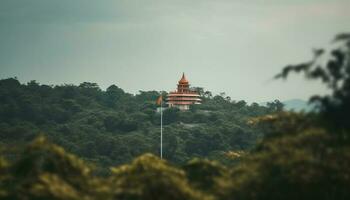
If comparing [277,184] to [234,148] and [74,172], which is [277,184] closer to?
[74,172]

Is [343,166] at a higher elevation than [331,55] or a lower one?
lower

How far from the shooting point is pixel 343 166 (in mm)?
46188

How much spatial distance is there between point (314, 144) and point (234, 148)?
5256 inches

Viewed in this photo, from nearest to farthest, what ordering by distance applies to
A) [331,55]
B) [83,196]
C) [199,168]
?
[331,55], [83,196], [199,168]

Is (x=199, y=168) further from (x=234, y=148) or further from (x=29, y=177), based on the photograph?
(x=234, y=148)

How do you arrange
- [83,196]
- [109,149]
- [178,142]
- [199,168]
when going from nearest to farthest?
[83,196], [199,168], [109,149], [178,142]

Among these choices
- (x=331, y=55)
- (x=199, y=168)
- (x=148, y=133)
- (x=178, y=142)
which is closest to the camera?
(x=331, y=55)

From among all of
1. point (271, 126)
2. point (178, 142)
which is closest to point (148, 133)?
point (178, 142)

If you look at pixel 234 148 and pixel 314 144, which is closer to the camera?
pixel 314 144

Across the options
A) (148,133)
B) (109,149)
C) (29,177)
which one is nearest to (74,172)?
(29,177)

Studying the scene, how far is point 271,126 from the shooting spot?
57219mm

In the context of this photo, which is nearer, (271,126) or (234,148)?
(271,126)

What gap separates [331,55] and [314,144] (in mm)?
3830

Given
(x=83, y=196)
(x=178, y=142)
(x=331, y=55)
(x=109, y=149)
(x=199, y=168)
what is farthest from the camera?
(x=178, y=142)
